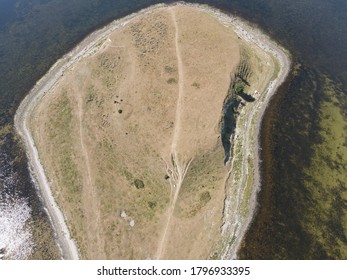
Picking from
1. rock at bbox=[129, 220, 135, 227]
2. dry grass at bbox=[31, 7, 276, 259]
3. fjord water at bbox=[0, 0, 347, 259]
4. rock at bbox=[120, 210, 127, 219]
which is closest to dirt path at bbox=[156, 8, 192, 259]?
dry grass at bbox=[31, 7, 276, 259]

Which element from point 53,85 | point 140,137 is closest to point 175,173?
point 140,137

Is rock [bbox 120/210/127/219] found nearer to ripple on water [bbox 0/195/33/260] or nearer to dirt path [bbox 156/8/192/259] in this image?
dirt path [bbox 156/8/192/259]

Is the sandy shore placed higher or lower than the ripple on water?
higher

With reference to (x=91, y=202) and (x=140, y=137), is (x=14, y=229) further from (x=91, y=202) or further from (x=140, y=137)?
(x=140, y=137)

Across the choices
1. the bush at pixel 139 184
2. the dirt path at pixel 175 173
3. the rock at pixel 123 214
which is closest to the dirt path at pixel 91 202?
the rock at pixel 123 214

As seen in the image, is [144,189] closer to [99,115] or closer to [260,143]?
[99,115]
